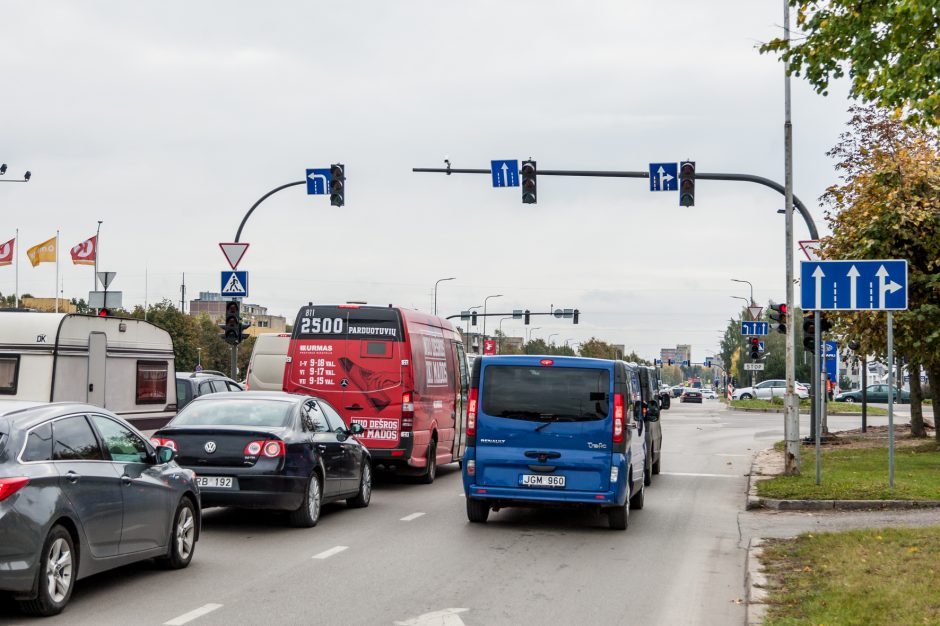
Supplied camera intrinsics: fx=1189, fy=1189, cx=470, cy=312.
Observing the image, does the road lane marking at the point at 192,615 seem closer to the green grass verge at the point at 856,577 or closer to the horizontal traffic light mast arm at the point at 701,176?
the green grass verge at the point at 856,577

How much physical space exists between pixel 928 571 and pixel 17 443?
6940mm

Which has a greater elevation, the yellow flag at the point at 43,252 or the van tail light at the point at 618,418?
the yellow flag at the point at 43,252

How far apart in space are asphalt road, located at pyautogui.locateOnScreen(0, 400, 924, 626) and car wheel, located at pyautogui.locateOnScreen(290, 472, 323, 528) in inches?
4.4

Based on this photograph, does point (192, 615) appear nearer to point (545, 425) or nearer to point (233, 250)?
point (545, 425)

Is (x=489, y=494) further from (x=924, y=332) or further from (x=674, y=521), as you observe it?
(x=924, y=332)

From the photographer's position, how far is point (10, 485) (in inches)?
298

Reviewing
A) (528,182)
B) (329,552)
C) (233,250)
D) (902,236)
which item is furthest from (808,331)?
(329,552)

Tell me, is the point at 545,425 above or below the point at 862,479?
above

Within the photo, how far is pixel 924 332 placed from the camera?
24.1 m

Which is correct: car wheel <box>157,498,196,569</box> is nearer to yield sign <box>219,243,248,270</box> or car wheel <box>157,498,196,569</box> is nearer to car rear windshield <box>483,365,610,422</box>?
car rear windshield <box>483,365,610,422</box>

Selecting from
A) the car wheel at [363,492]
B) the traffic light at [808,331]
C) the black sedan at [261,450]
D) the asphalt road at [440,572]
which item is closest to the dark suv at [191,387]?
the asphalt road at [440,572]

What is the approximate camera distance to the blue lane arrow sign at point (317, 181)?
1123 inches

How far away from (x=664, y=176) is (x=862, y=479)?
928 cm

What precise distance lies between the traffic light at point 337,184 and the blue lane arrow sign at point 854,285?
14138 millimetres
